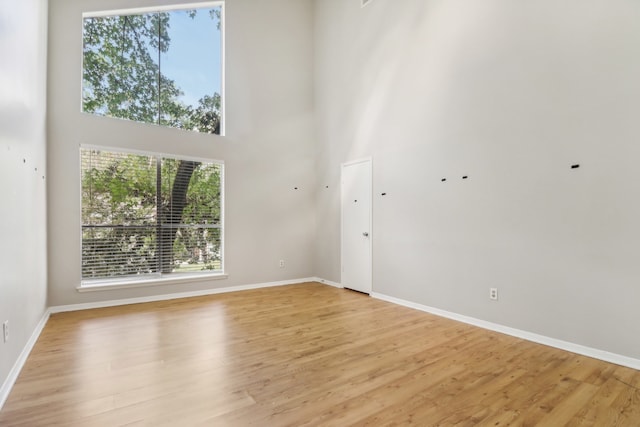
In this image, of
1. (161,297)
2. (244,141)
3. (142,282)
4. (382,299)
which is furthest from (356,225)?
(142,282)

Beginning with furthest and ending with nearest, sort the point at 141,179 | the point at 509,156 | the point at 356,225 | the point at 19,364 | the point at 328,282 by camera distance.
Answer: the point at 328,282, the point at 356,225, the point at 141,179, the point at 509,156, the point at 19,364

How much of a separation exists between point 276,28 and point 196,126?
2.41 meters

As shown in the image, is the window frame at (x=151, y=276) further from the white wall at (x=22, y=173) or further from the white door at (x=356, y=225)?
the white door at (x=356, y=225)

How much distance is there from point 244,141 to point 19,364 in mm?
4050

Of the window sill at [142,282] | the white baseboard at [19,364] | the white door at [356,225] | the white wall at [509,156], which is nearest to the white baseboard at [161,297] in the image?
the window sill at [142,282]

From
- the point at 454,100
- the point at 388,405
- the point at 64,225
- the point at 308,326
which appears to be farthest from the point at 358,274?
the point at 64,225

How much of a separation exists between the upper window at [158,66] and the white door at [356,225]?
2408 mm

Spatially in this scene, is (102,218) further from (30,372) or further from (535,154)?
(535,154)

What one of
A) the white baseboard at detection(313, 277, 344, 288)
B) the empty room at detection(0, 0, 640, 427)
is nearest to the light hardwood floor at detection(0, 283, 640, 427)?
the empty room at detection(0, 0, 640, 427)

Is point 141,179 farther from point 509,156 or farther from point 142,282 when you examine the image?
point 509,156

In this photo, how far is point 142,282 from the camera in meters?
4.68

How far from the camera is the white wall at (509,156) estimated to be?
275cm

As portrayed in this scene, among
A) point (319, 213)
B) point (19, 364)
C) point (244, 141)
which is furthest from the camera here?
point (319, 213)

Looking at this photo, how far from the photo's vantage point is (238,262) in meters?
5.52
